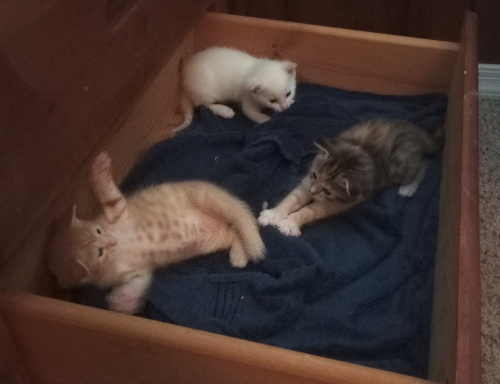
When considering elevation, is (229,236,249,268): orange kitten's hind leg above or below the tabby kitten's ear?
below

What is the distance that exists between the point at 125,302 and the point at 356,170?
50cm

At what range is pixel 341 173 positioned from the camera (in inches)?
42.4

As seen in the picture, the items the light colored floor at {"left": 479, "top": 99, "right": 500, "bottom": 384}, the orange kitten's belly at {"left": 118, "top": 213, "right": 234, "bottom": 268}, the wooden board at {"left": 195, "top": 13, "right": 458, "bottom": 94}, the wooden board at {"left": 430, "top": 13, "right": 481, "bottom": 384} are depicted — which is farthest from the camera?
the wooden board at {"left": 195, "top": 13, "right": 458, "bottom": 94}

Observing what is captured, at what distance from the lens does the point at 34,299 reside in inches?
29.0

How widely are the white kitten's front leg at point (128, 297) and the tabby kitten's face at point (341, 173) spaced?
1.27 ft

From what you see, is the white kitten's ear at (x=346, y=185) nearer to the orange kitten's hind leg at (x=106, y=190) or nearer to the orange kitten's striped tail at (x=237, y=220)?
the orange kitten's striped tail at (x=237, y=220)

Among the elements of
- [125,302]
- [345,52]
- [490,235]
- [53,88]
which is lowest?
[490,235]

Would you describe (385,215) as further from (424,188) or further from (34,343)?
(34,343)

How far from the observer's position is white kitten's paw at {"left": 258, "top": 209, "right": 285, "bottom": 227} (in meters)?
1.06

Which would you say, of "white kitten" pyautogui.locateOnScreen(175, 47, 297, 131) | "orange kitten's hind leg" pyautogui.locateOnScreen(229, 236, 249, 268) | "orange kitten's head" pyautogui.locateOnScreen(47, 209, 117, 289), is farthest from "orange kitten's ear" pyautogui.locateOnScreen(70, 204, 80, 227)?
"white kitten" pyautogui.locateOnScreen(175, 47, 297, 131)

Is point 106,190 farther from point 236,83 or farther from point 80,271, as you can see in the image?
point 236,83


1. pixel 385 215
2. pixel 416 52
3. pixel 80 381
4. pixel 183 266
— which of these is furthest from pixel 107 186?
pixel 416 52

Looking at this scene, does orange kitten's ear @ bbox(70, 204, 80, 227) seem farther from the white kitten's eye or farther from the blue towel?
the white kitten's eye

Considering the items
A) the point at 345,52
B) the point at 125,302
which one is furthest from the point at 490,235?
the point at 125,302
